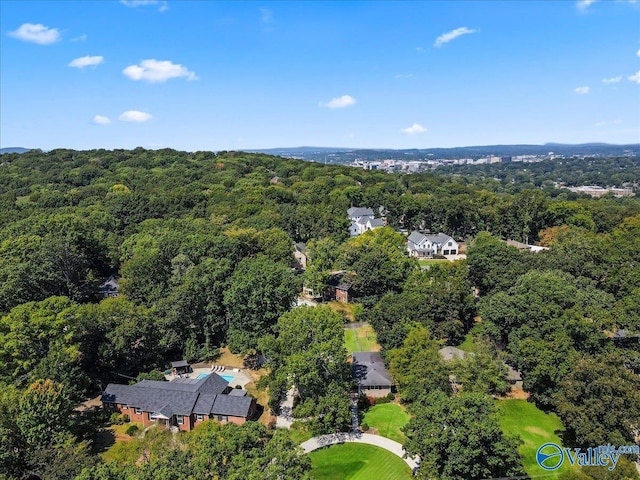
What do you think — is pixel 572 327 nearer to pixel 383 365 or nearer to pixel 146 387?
pixel 383 365

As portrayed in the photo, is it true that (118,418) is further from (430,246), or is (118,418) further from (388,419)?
(430,246)

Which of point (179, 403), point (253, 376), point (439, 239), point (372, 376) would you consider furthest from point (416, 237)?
point (179, 403)

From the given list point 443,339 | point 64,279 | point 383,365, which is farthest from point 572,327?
point 64,279

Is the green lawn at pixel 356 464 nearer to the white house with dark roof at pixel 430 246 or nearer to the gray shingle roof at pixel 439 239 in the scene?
the white house with dark roof at pixel 430 246

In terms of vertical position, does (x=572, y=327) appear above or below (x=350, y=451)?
above

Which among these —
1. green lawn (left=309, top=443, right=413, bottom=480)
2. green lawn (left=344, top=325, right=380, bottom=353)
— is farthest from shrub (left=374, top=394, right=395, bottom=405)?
green lawn (left=344, top=325, right=380, bottom=353)

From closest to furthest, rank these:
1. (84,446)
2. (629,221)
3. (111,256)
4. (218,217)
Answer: (84,446)
(111,256)
(629,221)
(218,217)
